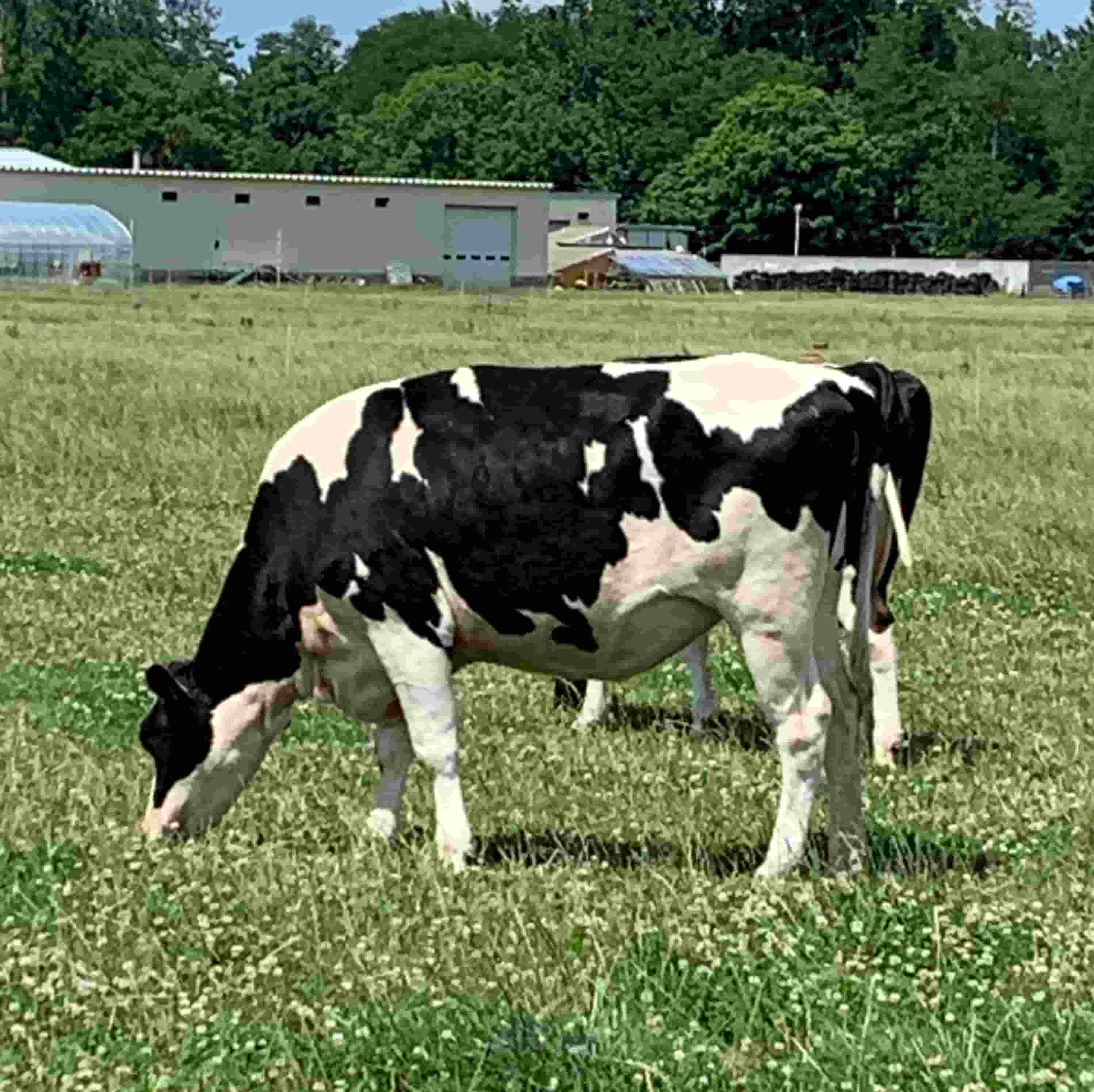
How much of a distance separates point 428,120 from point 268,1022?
456 feet

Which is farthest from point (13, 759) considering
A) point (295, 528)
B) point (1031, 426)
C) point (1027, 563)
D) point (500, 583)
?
point (1031, 426)

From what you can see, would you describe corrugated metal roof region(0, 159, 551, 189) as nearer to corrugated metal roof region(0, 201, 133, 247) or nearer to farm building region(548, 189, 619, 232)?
corrugated metal roof region(0, 201, 133, 247)

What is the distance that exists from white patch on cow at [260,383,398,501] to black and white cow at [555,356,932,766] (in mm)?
2175

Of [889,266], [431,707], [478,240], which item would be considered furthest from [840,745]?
[889,266]

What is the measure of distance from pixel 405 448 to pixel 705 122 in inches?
5897

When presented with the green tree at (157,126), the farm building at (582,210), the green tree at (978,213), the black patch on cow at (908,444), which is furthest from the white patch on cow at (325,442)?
the farm building at (582,210)

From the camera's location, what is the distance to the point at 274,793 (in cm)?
938

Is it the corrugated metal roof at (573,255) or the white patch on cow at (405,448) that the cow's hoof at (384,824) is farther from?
the corrugated metal roof at (573,255)

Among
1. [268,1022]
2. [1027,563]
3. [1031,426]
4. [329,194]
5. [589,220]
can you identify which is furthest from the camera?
[589,220]

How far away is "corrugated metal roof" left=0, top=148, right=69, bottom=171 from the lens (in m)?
105

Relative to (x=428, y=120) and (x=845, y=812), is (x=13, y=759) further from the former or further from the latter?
(x=428, y=120)

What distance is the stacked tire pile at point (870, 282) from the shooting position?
4218 inches

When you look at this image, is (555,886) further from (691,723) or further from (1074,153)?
(1074,153)

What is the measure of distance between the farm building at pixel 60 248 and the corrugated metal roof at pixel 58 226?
0.02m
